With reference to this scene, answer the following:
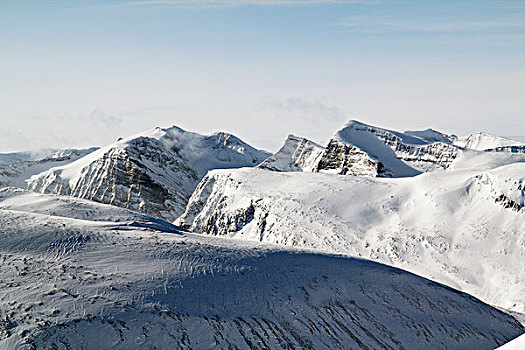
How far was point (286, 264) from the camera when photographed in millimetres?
30609

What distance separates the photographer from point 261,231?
216ft

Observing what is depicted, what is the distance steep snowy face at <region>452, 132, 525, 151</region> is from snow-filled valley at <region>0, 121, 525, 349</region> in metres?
26.1

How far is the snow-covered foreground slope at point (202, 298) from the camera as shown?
68.4 ft

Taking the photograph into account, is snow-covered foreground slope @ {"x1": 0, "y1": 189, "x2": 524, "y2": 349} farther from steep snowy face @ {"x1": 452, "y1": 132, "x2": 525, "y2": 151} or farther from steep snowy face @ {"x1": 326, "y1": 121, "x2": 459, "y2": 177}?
steep snowy face @ {"x1": 452, "y1": 132, "x2": 525, "y2": 151}

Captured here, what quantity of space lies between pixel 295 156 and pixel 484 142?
164 ft

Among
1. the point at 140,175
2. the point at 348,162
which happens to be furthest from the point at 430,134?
the point at 140,175

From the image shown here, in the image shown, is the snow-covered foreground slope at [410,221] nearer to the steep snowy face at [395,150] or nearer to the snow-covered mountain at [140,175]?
the steep snowy face at [395,150]

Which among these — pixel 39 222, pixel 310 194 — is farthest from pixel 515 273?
pixel 39 222

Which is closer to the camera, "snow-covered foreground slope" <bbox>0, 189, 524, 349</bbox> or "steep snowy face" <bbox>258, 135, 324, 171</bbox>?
"snow-covered foreground slope" <bbox>0, 189, 524, 349</bbox>

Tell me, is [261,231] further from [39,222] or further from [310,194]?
[39,222]

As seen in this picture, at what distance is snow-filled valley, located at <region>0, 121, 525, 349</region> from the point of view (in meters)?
21.9

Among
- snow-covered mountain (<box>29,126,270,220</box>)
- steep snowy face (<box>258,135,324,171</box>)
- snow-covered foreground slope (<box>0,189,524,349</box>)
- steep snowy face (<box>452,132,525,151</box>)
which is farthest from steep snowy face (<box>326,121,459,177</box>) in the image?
snow-covered foreground slope (<box>0,189,524,349</box>)

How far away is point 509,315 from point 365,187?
37445 mm

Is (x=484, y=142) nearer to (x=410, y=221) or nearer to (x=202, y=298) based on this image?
(x=410, y=221)
